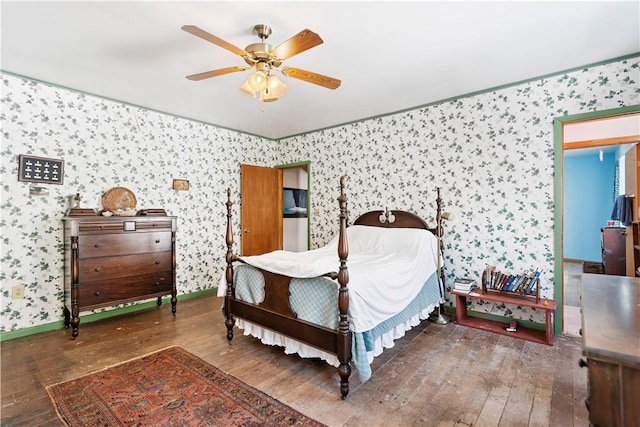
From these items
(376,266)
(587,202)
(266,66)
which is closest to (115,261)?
(266,66)

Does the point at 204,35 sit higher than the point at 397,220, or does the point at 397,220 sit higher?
the point at 204,35

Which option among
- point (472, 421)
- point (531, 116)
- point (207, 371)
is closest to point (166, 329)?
point (207, 371)

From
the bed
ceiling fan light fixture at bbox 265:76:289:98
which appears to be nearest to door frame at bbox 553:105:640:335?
the bed

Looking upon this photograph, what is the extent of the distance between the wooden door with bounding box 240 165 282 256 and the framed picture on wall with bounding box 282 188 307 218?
16.6 inches

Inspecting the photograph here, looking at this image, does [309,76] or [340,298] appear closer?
[340,298]

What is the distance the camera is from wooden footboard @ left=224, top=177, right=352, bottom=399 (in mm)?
2035

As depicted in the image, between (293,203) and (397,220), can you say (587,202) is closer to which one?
(397,220)

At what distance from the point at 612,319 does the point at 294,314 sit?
185 cm

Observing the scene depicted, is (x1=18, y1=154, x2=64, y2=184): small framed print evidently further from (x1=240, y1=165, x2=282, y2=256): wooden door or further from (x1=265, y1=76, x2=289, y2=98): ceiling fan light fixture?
(x1=265, y1=76, x2=289, y2=98): ceiling fan light fixture

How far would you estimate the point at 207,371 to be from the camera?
2363 millimetres

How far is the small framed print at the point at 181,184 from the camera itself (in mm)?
4207

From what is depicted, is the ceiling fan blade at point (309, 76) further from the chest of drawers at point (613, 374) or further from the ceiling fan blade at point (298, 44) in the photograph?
the chest of drawers at point (613, 374)

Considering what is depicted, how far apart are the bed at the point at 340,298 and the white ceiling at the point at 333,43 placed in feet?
4.02

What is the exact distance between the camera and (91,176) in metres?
3.50
